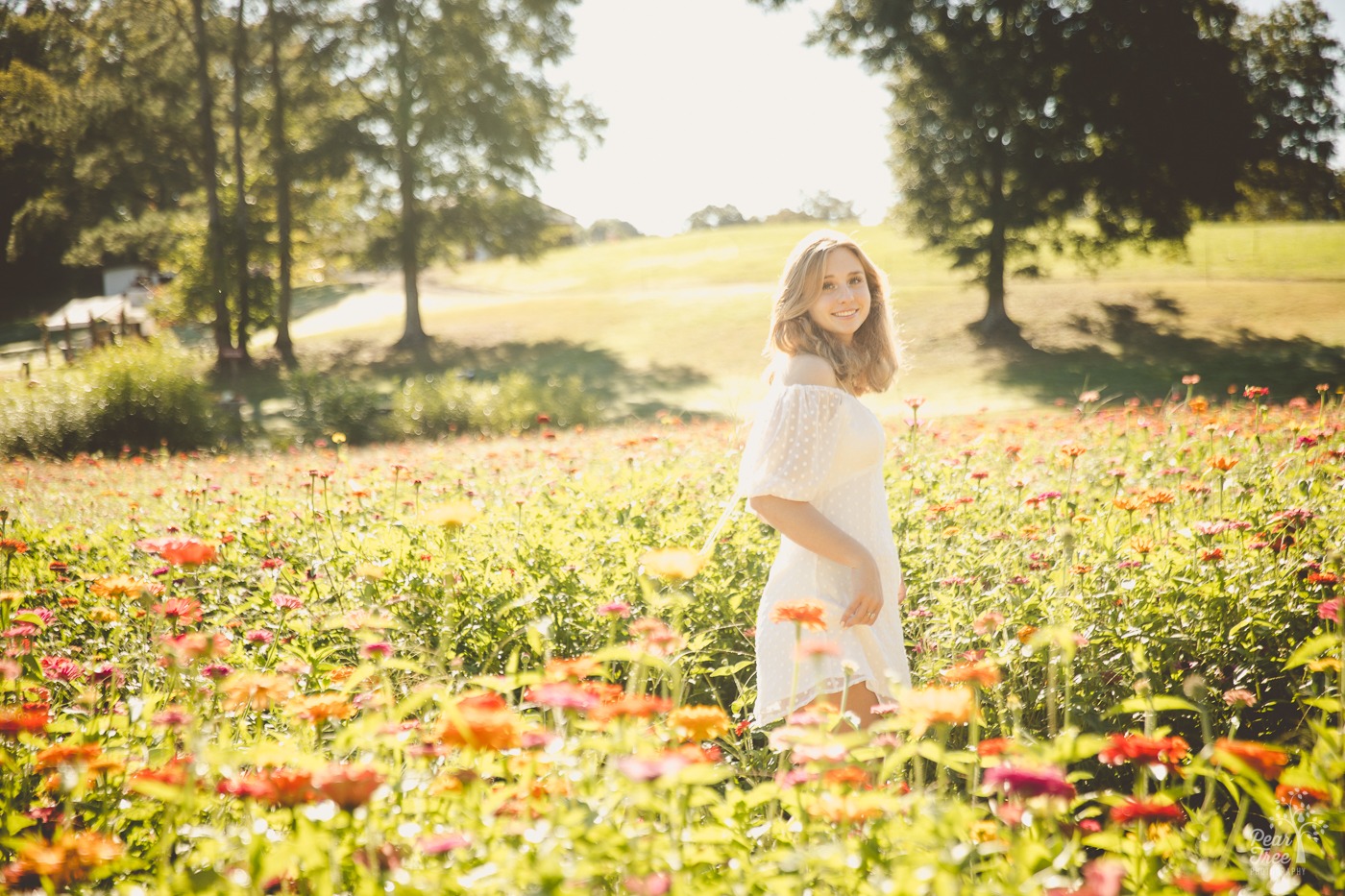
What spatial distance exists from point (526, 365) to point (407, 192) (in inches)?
232

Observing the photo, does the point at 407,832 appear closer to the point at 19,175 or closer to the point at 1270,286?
the point at 1270,286

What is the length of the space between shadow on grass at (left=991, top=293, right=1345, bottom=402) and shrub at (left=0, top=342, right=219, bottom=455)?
14.1m

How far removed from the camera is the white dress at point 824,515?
2.24 metres

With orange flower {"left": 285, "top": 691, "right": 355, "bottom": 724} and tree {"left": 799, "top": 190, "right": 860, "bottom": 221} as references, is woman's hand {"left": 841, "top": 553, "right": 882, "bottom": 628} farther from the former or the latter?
tree {"left": 799, "top": 190, "right": 860, "bottom": 221}

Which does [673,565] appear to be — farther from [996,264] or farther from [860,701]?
[996,264]

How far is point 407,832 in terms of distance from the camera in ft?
4.44

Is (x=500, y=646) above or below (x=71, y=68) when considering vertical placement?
below

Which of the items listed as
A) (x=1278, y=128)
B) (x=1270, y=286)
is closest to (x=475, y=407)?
(x=1278, y=128)

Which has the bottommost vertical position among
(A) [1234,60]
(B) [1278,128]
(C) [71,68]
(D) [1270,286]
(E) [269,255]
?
(D) [1270,286]

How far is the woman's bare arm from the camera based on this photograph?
86.1 inches

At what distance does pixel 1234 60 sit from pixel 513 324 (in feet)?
66.8

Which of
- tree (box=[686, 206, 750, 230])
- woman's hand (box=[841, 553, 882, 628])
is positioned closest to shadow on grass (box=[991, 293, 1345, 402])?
woman's hand (box=[841, 553, 882, 628])

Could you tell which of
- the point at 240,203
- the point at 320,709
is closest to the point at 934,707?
the point at 320,709

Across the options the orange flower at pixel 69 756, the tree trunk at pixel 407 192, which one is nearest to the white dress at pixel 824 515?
the orange flower at pixel 69 756
